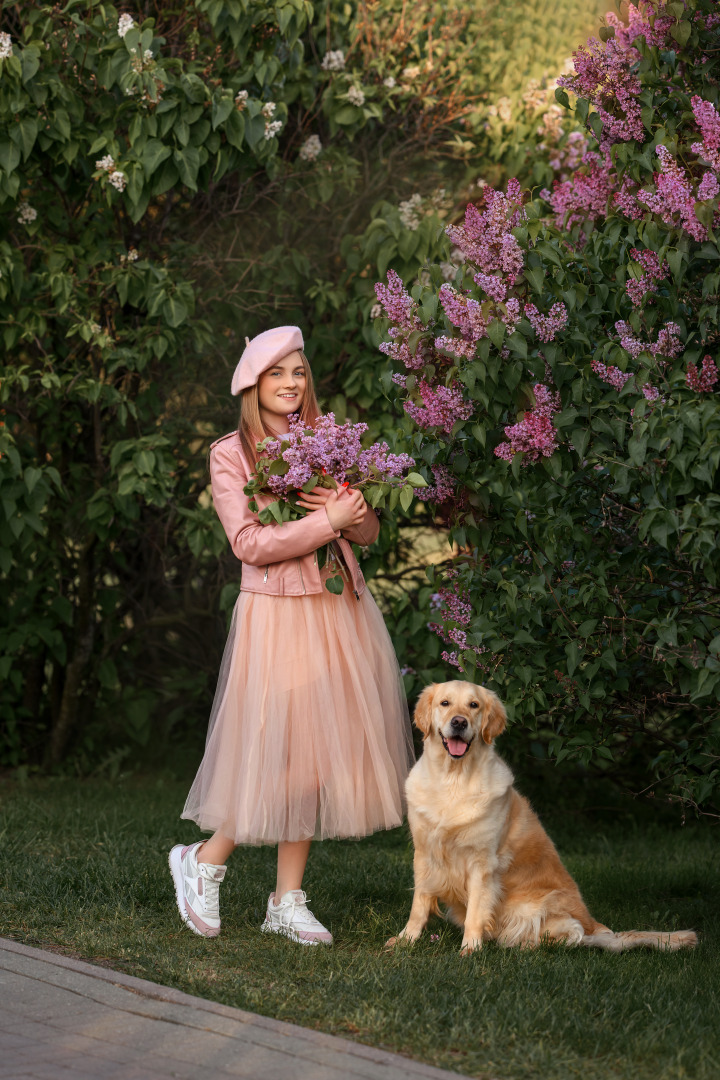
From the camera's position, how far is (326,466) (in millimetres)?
4152

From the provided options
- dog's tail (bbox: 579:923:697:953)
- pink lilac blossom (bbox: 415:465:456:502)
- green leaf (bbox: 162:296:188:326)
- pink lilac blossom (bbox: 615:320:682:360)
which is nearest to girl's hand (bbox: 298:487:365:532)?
pink lilac blossom (bbox: 415:465:456:502)

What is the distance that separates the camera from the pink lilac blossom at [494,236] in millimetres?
3854

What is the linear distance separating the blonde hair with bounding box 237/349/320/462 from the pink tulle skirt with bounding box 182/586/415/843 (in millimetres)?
559

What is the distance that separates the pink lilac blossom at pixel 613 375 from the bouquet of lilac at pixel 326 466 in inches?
26.6

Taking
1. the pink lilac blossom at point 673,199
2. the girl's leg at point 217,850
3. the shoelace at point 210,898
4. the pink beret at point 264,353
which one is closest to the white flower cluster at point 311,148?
the pink beret at point 264,353

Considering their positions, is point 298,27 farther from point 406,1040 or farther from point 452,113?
point 406,1040

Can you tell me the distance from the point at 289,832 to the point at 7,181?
12.7ft

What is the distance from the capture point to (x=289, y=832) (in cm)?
434

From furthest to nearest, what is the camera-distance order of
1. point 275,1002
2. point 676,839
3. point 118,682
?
point 118,682 < point 676,839 < point 275,1002

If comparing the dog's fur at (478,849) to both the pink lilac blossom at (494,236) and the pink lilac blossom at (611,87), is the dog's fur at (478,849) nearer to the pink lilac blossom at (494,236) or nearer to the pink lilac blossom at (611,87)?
the pink lilac blossom at (494,236)

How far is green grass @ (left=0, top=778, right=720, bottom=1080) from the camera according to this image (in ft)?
10.9

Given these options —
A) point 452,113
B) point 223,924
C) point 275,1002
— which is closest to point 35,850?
point 223,924

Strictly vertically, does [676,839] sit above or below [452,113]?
below

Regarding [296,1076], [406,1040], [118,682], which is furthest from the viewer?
[118,682]
